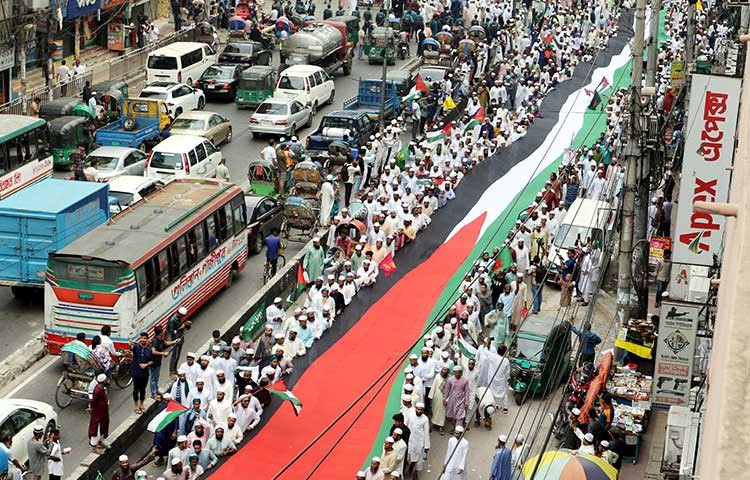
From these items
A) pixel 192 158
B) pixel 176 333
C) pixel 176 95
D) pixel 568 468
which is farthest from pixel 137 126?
pixel 568 468

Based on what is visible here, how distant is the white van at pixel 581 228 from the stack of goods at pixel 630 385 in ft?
13.8

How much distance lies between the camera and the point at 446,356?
20141mm

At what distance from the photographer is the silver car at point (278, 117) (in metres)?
36.2

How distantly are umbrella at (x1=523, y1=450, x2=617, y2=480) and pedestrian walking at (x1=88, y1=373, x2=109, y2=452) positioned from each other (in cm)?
612

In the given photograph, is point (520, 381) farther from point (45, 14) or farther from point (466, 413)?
point (45, 14)

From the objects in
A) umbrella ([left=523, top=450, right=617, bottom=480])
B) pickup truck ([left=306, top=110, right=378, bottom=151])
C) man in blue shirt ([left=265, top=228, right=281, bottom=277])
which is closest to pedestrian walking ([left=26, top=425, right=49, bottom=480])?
umbrella ([left=523, top=450, right=617, bottom=480])

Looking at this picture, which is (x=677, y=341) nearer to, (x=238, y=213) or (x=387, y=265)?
(x=387, y=265)

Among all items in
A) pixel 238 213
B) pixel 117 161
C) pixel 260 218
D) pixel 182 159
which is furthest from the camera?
pixel 117 161

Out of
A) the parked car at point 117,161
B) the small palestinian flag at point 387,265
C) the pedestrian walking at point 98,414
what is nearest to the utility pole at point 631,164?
the small palestinian flag at point 387,265

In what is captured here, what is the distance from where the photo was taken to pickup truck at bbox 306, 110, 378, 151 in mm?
33719

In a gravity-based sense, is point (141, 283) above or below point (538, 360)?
above

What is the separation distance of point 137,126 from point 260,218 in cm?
798

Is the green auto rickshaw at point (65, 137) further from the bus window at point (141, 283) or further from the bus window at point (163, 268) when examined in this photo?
the bus window at point (141, 283)

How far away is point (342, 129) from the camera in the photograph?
34406 mm
